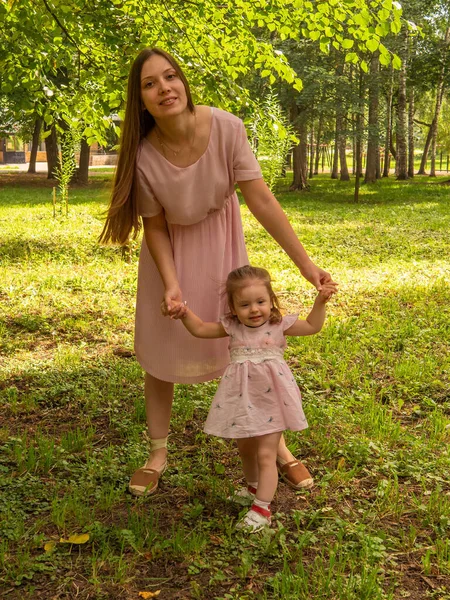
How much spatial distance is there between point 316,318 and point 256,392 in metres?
0.42

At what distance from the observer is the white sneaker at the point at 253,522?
9.62ft

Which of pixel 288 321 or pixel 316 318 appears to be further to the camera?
pixel 288 321

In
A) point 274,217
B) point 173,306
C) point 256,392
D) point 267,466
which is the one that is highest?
point 274,217

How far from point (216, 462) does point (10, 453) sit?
112 centimetres

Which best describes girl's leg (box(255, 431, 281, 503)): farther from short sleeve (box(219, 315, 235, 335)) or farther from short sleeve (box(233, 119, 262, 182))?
short sleeve (box(233, 119, 262, 182))

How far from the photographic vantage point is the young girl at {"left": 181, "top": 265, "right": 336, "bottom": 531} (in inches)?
118

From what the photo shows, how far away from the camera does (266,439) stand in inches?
119

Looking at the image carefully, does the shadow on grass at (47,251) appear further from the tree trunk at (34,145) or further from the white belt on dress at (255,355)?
the tree trunk at (34,145)

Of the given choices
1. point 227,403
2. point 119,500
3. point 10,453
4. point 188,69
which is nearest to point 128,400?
point 10,453

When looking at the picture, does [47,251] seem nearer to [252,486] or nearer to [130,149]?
[130,149]

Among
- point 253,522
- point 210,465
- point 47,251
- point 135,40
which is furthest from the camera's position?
→ point 47,251

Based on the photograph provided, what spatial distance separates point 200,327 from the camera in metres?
3.17

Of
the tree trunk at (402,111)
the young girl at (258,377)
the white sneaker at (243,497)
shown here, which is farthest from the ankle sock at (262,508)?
the tree trunk at (402,111)

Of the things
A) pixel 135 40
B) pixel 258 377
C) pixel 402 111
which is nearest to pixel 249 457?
pixel 258 377
